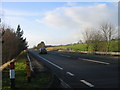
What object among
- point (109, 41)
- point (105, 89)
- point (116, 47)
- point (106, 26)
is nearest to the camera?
point (105, 89)

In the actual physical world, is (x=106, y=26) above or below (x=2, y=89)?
above

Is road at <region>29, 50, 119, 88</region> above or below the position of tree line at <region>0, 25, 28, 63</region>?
below

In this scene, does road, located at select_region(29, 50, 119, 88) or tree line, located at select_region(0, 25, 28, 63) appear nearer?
road, located at select_region(29, 50, 119, 88)

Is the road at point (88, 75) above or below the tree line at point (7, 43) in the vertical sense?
below

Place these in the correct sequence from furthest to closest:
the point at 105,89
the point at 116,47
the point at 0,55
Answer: the point at 116,47
the point at 0,55
the point at 105,89

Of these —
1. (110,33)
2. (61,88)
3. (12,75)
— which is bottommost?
(61,88)

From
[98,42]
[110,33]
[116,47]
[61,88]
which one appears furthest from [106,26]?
[61,88]

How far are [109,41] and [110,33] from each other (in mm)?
4319

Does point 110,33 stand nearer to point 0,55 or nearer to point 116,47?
point 116,47

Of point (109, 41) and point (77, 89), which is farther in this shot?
point (109, 41)

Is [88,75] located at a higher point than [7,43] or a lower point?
lower

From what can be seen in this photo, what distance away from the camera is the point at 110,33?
57.8 meters

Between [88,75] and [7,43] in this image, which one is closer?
[88,75]

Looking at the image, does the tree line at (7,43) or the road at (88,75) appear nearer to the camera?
the road at (88,75)
